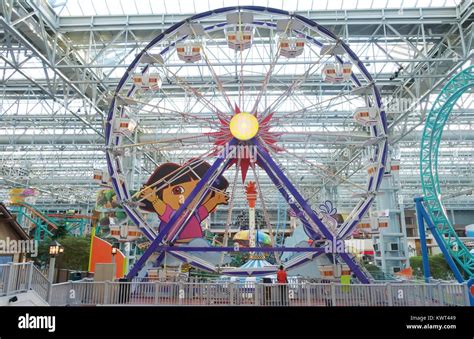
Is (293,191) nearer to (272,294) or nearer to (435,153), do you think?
(272,294)

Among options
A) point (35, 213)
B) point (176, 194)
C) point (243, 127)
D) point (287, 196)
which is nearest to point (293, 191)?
point (287, 196)

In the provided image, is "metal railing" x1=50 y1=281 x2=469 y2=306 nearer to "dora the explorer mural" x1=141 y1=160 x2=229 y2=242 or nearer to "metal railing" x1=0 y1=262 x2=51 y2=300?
"metal railing" x1=0 y1=262 x2=51 y2=300

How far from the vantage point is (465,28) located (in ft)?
57.4

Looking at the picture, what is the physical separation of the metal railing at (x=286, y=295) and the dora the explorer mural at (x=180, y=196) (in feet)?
17.7

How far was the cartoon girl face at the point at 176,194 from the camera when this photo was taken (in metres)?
19.5

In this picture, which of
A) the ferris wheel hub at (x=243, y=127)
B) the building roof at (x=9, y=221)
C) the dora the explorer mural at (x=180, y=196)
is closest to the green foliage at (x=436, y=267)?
the dora the explorer mural at (x=180, y=196)

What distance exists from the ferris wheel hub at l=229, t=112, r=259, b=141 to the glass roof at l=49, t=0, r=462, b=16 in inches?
243

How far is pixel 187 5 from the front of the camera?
1775 cm

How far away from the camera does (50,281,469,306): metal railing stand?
38.7 feet

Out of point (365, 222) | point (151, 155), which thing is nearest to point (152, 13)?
point (365, 222)

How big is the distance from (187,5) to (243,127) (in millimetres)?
7060

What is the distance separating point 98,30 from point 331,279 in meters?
14.3
